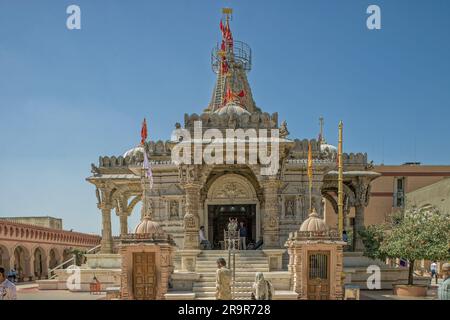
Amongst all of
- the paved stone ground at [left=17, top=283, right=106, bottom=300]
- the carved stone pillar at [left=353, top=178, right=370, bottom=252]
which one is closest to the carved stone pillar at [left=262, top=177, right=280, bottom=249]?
the paved stone ground at [left=17, top=283, right=106, bottom=300]

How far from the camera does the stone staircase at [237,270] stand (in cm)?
1800

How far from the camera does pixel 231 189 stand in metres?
25.2

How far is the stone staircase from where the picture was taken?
18000mm

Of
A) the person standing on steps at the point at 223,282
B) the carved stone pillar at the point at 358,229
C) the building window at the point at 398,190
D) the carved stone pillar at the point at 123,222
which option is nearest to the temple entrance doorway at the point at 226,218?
the carved stone pillar at the point at 358,229

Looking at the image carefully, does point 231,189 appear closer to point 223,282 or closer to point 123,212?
point 123,212

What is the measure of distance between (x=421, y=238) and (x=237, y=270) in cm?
790

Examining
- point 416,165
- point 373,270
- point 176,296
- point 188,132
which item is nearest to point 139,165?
point 188,132

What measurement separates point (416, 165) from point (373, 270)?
27.4 metres

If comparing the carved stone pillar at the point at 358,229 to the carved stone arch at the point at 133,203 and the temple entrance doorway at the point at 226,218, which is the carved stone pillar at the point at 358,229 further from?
the carved stone arch at the point at 133,203

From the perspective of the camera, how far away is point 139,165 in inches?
1049

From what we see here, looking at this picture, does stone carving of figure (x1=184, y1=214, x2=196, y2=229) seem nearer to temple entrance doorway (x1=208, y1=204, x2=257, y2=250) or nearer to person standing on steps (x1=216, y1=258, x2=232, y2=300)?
temple entrance doorway (x1=208, y1=204, x2=257, y2=250)
